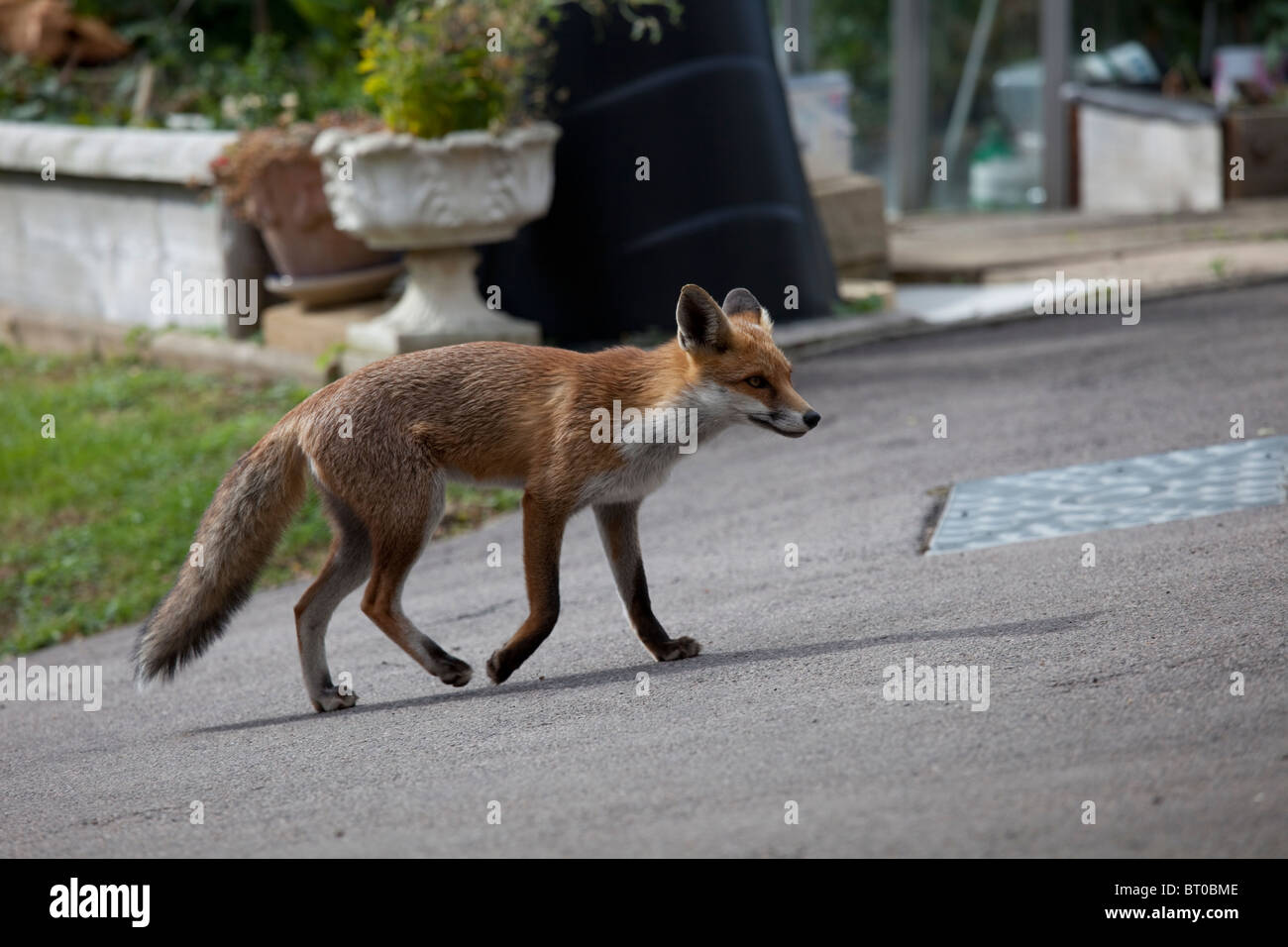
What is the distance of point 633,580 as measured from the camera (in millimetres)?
4805

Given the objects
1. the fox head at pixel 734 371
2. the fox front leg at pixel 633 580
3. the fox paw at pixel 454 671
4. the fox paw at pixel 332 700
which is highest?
the fox head at pixel 734 371

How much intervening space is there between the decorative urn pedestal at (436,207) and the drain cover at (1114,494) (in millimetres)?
3716

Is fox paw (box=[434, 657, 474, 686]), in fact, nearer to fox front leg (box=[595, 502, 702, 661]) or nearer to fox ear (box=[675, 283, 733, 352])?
fox front leg (box=[595, 502, 702, 661])

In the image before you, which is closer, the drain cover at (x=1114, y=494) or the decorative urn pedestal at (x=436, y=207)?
the drain cover at (x=1114, y=494)

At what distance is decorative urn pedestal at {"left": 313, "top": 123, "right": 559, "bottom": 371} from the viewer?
8.94m

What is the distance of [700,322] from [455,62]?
518 centimetres

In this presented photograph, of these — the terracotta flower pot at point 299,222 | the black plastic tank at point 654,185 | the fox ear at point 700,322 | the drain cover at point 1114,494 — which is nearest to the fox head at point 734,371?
the fox ear at point 700,322

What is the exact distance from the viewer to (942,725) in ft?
12.1

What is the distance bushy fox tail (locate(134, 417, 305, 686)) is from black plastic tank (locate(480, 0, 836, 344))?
5.47 meters

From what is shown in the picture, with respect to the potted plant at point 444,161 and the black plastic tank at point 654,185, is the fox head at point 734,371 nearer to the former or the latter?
the potted plant at point 444,161

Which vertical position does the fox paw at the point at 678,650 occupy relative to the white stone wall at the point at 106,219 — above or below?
below

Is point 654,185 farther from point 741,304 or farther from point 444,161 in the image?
point 741,304

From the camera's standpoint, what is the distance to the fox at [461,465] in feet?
14.9

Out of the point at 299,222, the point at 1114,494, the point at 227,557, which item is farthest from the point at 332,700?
the point at 299,222
